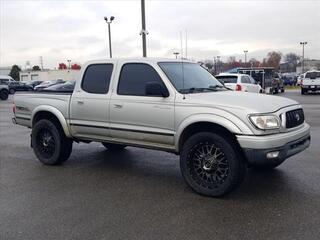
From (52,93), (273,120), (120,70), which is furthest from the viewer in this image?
(52,93)

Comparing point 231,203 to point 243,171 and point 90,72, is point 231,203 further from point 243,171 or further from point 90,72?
point 90,72

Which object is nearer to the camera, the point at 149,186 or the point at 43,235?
the point at 43,235

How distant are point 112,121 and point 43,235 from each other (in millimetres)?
2551

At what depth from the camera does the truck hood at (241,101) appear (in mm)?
5156

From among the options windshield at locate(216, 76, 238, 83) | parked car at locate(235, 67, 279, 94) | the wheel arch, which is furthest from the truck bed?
parked car at locate(235, 67, 279, 94)

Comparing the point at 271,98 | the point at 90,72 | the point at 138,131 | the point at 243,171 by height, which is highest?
the point at 90,72

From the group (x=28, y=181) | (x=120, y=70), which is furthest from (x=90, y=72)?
(x=28, y=181)

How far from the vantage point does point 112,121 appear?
21.1ft

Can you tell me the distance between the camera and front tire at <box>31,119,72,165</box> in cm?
729

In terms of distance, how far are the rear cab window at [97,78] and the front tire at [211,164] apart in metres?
1.90

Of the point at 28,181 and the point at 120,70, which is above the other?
the point at 120,70

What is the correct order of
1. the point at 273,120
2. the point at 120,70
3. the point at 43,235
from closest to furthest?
the point at 43,235
the point at 273,120
the point at 120,70

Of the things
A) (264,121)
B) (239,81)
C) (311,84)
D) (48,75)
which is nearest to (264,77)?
(311,84)

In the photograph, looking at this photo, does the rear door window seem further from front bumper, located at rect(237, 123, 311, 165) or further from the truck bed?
front bumper, located at rect(237, 123, 311, 165)
